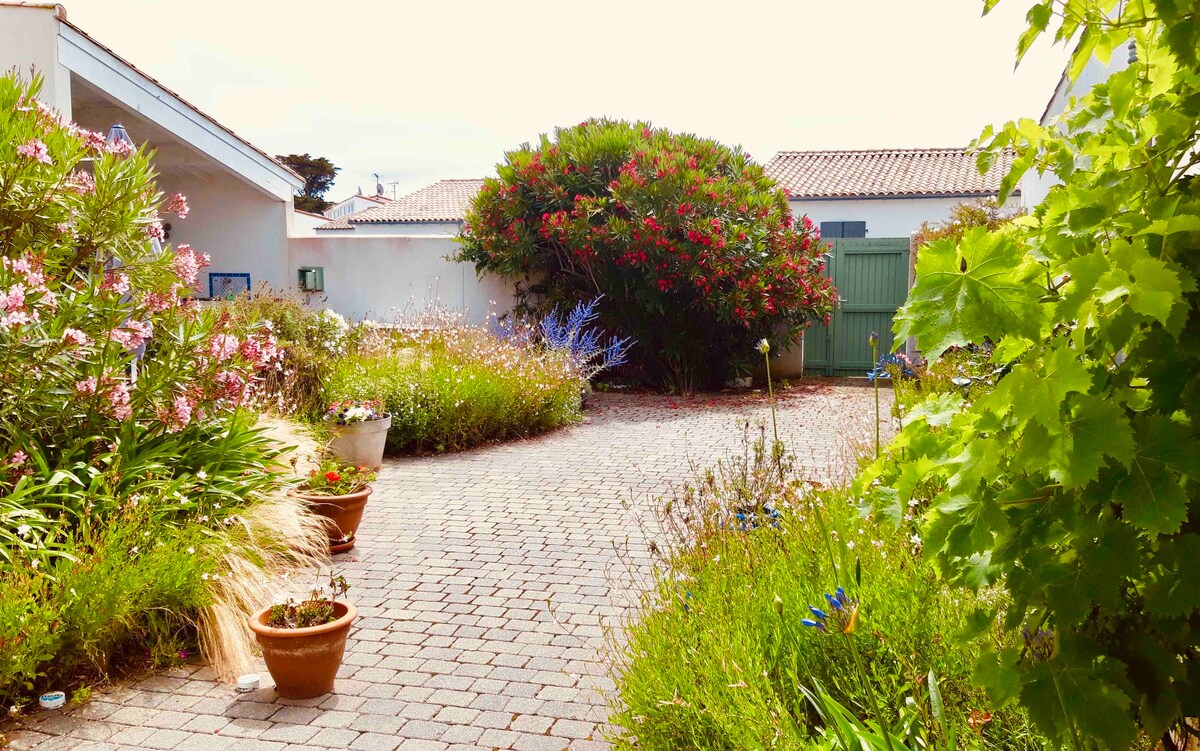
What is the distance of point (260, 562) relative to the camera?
507 cm

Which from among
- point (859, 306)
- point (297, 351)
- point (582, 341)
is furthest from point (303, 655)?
point (859, 306)

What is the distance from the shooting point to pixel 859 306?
52.2 feet

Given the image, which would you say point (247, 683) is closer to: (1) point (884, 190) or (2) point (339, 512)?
(2) point (339, 512)

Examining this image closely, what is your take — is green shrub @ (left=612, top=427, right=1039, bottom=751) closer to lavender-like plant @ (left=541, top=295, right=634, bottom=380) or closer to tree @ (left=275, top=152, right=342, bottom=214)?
lavender-like plant @ (left=541, top=295, right=634, bottom=380)

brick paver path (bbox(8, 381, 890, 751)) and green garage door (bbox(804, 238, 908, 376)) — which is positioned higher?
green garage door (bbox(804, 238, 908, 376))

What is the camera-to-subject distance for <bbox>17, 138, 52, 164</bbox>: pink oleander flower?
500 centimetres

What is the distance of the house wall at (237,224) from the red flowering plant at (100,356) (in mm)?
10250

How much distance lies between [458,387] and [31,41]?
20.0ft

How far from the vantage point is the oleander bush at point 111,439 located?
3.96m

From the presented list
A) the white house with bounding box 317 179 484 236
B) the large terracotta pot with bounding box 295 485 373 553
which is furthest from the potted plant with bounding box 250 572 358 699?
the white house with bounding box 317 179 484 236

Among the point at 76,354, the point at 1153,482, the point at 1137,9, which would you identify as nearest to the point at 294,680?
the point at 76,354

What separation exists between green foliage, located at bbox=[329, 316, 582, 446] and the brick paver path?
456mm

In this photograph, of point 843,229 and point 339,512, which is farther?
point 843,229

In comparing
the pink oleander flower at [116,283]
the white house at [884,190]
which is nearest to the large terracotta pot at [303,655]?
the pink oleander flower at [116,283]
